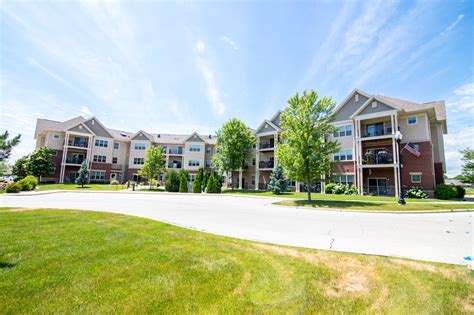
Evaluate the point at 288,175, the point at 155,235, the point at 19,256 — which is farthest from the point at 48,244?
the point at 288,175

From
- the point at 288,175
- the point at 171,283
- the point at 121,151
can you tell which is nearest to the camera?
the point at 171,283

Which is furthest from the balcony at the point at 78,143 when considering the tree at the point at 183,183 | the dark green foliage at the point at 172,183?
the tree at the point at 183,183

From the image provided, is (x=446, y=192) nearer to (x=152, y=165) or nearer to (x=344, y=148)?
(x=344, y=148)

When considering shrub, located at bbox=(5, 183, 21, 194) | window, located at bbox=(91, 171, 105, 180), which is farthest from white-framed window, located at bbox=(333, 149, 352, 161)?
window, located at bbox=(91, 171, 105, 180)

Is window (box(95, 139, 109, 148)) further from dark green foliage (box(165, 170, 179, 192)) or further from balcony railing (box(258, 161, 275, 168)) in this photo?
balcony railing (box(258, 161, 275, 168))

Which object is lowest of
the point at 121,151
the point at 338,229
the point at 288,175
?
the point at 338,229

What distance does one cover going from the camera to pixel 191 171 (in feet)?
146

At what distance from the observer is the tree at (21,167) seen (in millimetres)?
31953

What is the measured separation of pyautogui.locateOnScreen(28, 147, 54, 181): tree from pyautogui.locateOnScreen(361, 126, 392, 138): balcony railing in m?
47.7

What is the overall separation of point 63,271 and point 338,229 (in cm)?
824

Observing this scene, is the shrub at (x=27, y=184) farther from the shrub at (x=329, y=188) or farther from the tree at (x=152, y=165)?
the shrub at (x=329, y=188)

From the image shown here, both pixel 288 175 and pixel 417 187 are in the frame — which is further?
pixel 417 187

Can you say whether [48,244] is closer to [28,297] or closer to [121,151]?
[28,297]

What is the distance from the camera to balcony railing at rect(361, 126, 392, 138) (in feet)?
84.5
